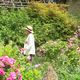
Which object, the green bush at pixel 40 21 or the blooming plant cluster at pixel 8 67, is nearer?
the blooming plant cluster at pixel 8 67

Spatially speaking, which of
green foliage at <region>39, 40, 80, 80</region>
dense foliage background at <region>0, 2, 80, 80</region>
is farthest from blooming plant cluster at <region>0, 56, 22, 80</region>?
dense foliage background at <region>0, 2, 80, 80</region>

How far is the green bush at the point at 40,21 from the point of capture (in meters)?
22.5

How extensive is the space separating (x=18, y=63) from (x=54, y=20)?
13.3 metres

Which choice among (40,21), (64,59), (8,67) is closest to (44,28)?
(40,21)

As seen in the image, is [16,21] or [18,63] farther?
[16,21]

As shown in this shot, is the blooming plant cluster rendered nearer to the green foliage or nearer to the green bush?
the green foliage

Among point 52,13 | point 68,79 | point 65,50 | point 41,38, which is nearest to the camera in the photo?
point 68,79

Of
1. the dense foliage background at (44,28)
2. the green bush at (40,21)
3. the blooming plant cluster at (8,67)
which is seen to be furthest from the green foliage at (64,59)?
the green bush at (40,21)

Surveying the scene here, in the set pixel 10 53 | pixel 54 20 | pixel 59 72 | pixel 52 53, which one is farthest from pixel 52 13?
pixel 10 53

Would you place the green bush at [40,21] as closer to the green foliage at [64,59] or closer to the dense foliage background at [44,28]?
the dense foliage background at [44,28]

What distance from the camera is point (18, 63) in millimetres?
11328

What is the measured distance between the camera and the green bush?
22469mm

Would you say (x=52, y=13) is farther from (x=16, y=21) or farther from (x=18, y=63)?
(x=18, y=63)

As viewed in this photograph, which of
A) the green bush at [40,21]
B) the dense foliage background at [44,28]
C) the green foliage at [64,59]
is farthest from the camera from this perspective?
the green bush at [40,21]
